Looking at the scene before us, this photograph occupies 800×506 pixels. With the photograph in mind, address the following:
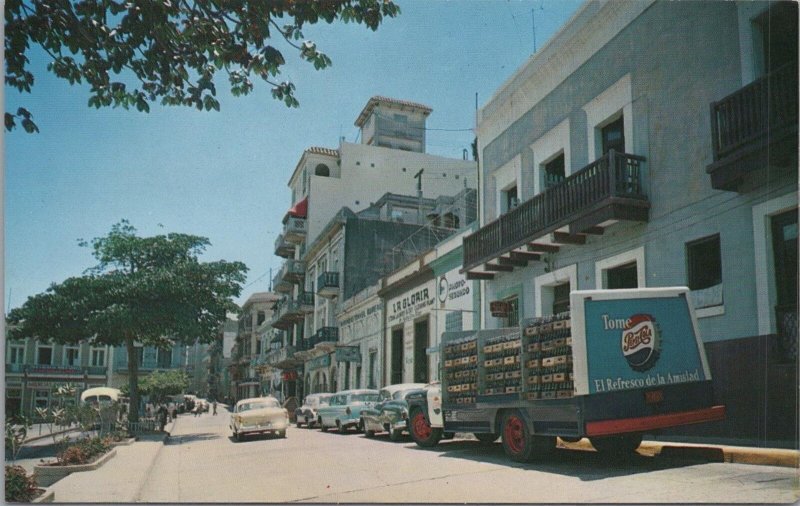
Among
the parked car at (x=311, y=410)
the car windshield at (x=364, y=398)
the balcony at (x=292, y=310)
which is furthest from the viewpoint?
the balcony at (x=292, y=310)

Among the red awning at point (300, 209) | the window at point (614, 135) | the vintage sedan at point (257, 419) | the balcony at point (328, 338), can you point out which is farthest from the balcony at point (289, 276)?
the window at point (614, 135)

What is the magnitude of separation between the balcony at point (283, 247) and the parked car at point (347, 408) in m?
26.4

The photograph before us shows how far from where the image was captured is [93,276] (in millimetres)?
18953

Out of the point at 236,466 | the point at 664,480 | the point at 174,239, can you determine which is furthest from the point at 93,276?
the point at 664,480

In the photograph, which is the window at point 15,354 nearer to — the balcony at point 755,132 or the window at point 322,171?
the balcony at point 755,132

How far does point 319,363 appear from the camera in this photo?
42094 mm

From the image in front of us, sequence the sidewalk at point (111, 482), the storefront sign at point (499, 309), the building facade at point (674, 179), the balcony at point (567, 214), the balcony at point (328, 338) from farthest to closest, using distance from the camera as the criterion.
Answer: the balcony at point (328, 338) < the storefront sign at point (499, 309) < the balcony at point (567, 214) < the building facade at point (674, 179) < the sidewalk at point (111, 482)

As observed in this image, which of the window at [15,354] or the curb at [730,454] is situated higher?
the window at [15,354]

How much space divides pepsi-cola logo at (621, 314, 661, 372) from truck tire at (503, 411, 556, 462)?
1.77m

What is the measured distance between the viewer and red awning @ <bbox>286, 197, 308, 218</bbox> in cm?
4253

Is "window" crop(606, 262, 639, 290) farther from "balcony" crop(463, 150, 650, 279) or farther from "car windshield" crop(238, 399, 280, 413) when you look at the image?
"car windshield" crop(238, 399, 280, 413)

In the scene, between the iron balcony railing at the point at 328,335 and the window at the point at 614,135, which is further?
the iron balcony railing at the point at 328,335

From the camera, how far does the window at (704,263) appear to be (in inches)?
451

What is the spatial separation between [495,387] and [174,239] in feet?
34.1
